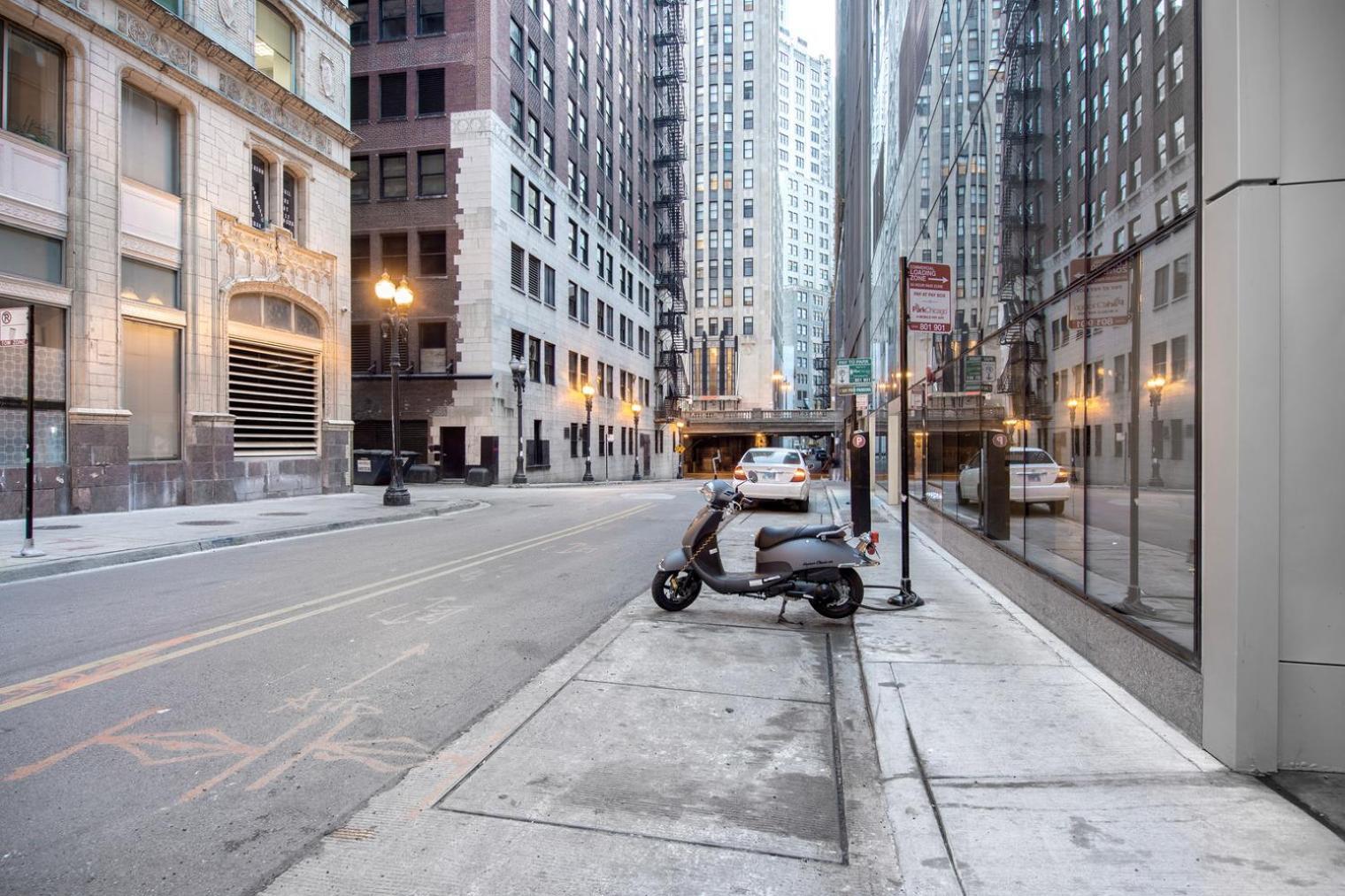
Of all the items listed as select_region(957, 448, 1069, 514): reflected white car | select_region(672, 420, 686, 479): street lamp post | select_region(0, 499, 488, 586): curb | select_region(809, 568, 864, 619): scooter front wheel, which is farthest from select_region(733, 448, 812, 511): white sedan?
select_region(672, 420, 686, 479): street lamp post

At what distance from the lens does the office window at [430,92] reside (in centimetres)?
3303

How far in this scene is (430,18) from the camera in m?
33.0

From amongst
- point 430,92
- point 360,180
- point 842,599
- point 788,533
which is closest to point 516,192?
point 430,92

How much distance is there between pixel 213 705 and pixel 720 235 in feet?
358

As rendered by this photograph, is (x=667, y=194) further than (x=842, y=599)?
Yes

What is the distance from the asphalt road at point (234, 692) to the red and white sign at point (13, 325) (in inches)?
134

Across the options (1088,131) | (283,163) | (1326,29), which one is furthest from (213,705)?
(283,163)

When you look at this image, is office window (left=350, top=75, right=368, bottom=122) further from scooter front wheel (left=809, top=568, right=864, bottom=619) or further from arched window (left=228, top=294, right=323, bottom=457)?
scooter front wheel (left=809, top=568, right=864, bottom=619)

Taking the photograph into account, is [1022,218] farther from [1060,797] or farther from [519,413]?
[519,413]

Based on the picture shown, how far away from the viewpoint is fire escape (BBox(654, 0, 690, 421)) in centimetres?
6231

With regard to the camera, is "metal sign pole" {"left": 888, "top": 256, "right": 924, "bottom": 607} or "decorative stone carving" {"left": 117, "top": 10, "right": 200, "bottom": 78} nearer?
"metal sign pole" {"left": 888, "top": 256, "right": 924, "bottom": 607}

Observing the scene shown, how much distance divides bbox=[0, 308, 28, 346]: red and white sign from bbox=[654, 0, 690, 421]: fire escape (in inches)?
2095

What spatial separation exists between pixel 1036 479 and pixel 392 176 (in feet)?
110

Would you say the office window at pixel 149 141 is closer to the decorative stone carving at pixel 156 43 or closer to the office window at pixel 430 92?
the decorative stone carving at pixel 156 43
